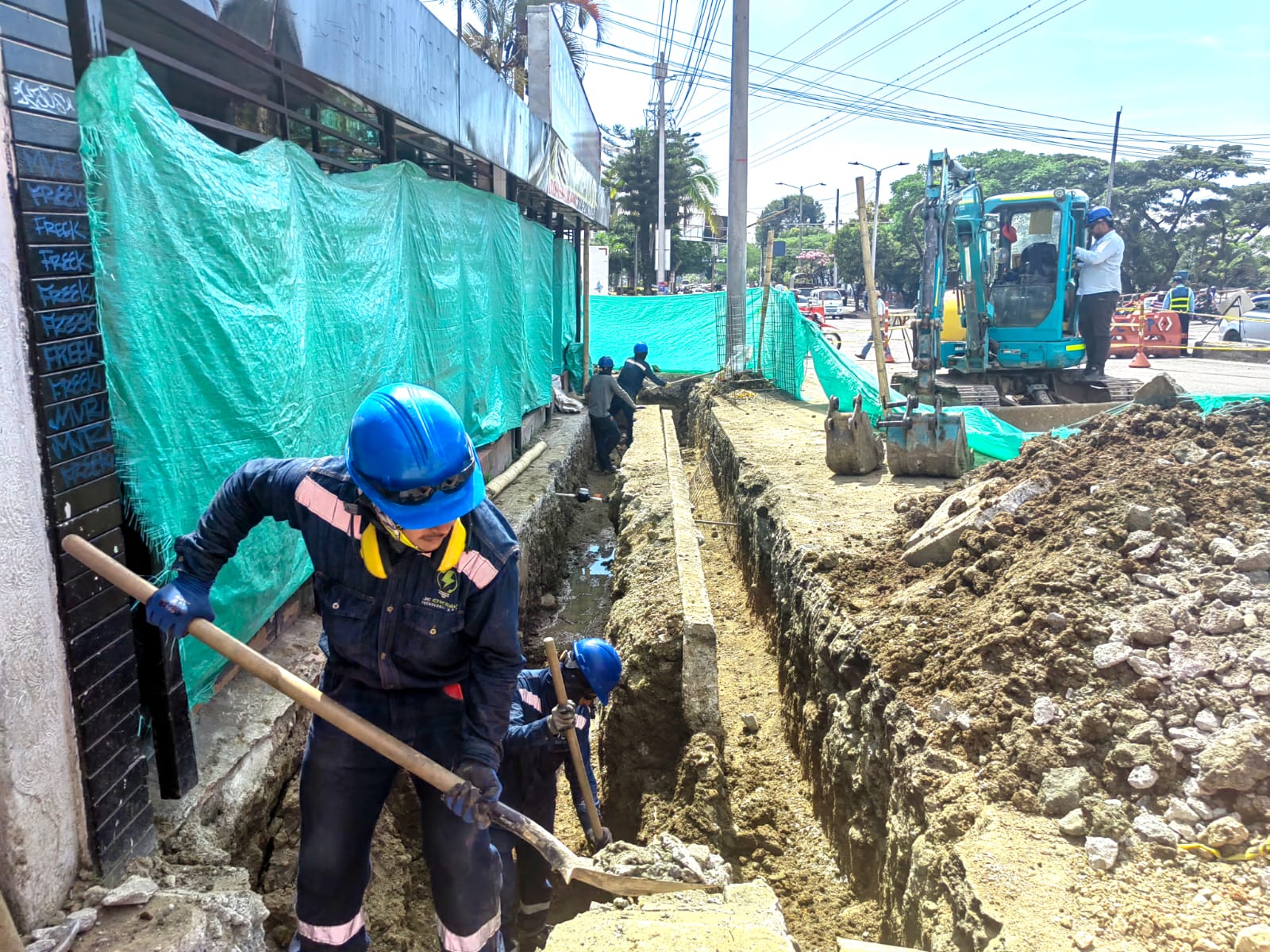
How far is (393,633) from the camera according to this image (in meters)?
2.46

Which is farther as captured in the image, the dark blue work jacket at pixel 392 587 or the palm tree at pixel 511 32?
the palm tree at pixel 511 32

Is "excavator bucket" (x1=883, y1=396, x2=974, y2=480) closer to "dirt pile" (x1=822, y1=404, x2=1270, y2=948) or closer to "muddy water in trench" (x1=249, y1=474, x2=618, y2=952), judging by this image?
"dirt pile" (x1=822, y1=404, x2=1270, y2=948)

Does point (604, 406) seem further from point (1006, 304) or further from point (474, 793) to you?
point (474, 793)

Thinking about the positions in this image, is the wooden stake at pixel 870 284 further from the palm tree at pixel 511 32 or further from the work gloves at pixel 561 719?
the palm tree at pixel 511 32

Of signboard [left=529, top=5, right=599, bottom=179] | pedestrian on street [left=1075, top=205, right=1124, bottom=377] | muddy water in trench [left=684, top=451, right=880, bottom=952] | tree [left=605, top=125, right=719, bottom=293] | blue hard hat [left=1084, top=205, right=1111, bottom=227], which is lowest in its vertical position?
muddy water in trench [left=684, top=451, right=880, bottom=952]

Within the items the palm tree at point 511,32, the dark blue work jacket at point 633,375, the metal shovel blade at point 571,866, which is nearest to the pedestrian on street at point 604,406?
the dark blue work jacket at point 633,375

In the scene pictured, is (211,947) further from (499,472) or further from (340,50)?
(499,472)

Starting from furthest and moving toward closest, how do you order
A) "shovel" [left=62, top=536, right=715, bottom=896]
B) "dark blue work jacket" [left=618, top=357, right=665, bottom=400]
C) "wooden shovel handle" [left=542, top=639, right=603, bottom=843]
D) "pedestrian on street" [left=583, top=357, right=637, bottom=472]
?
"dark blue work jacket" [left=618, top=357, right=665, bottom=400] → "pedestrian on street" [left=583, top=357, right=637, bottom=472] → "wooden shovel handle" [left=542, top=639, right=603, bottom=843] → "shovel" [left=62, top=536, right=715, bottom=896]

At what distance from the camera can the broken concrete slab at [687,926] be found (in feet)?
8.29

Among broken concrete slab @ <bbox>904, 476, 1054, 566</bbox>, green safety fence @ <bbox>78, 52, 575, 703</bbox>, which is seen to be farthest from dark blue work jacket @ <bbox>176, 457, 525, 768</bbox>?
broken concrete slab @ <bbox>904, 476, 1054, 566</bbox>

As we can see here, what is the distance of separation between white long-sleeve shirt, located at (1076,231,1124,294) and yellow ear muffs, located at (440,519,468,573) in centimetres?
986

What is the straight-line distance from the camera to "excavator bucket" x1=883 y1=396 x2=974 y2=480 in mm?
8242

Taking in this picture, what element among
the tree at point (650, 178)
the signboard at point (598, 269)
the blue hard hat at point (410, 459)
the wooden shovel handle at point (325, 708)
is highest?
the tree at point (650, 178)

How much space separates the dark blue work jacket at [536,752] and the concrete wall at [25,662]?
152cm
